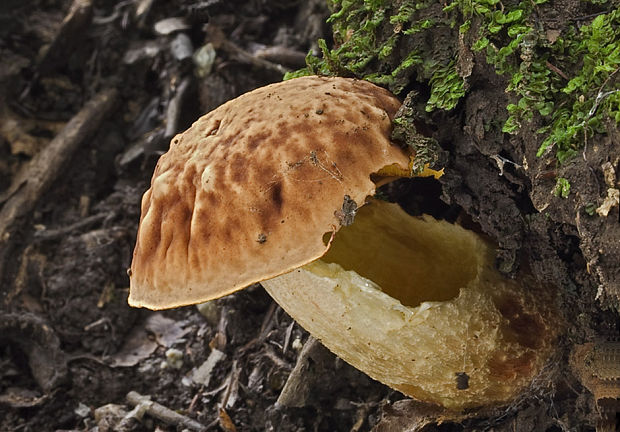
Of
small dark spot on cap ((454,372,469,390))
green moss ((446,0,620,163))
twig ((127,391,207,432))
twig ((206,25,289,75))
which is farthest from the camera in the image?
twig ((206,25,289,75))

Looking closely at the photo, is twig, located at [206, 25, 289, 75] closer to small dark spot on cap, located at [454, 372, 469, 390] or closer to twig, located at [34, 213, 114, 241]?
twig, located at [34, 213, 114, 241]

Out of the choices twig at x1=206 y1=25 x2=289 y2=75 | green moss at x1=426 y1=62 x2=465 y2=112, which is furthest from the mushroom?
twig at x1=206 y1=25 x2=289 y2=75

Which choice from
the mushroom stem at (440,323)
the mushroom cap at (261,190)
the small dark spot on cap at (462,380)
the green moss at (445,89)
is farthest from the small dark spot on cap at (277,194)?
the small dark spot on cap at (462,380)

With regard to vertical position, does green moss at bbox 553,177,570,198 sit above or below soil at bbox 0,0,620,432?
above

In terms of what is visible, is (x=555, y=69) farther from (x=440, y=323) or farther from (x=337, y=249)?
(x=337, y=249)

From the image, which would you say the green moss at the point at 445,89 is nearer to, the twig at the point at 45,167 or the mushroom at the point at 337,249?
the mushroom at the point at 337,249

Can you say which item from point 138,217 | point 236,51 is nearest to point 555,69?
point 236,51
